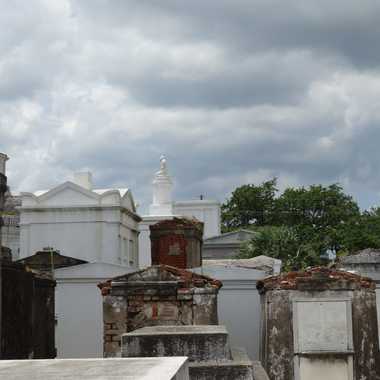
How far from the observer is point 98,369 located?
4266 millimetres

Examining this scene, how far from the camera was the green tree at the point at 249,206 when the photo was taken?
51.9m

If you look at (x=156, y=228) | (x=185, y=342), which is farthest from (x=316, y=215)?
(x=185, y=342)

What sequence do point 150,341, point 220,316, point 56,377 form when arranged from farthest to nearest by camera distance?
point 220,316
point 150,341
point 56,377

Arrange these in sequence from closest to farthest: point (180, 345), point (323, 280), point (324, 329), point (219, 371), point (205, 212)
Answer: point (219, 371) → point (180, 345) → point (323, 280) → point (324, 329) → point (205, 212)

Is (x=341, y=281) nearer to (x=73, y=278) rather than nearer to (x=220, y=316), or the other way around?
(x=220, y=316)

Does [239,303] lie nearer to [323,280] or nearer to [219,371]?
[323,280]

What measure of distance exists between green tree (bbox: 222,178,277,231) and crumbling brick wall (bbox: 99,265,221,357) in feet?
122

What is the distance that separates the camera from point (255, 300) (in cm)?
1995

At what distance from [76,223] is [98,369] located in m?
23.4

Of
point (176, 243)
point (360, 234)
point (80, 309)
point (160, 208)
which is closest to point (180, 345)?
point (80, 309)

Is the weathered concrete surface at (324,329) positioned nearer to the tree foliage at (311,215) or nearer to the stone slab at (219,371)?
the stone slab at (219,371)

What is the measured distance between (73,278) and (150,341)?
39.1ft

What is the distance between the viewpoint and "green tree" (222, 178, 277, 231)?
5192 cm

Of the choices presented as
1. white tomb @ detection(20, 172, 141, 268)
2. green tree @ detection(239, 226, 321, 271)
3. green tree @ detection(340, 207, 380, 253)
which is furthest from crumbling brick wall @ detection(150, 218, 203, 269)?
green tree @ detection(340, 207, 380, 253)
